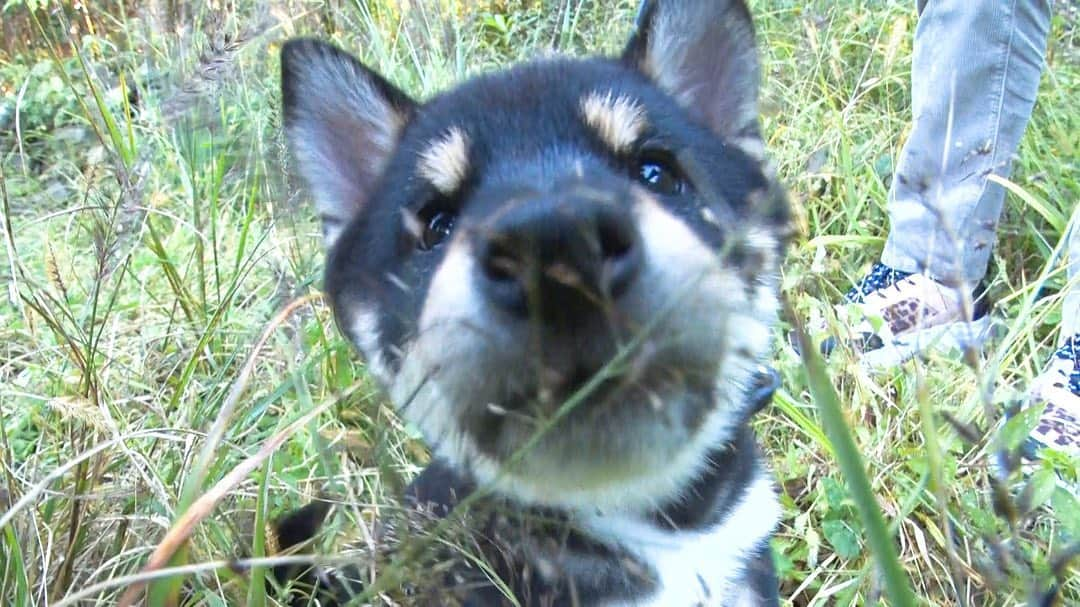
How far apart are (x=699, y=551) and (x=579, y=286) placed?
88 cm

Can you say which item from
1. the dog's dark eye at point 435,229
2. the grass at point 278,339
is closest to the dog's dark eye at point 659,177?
the grass at point 278,339

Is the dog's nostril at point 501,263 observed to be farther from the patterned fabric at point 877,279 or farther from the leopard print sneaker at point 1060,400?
the patterned fabric at point 877,279

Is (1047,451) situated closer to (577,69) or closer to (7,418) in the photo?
(577,69)

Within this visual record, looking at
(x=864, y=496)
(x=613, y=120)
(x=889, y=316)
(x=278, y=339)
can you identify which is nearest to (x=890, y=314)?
(x=889, y=316)

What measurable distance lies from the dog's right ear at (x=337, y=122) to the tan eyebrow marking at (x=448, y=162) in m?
0.36

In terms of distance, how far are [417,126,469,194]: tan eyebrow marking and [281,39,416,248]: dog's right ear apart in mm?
364

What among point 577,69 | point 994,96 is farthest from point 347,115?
point 994,96

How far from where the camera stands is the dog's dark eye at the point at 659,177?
153 cm

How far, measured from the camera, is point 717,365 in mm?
1194

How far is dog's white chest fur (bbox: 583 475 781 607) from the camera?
148 centimetres

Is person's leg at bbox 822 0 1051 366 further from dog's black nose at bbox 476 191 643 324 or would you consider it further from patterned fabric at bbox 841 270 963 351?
A: dog's black nose at bbox 476 191 643 324

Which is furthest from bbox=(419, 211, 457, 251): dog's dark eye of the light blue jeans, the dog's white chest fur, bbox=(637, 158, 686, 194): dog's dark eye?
the light blue jeans

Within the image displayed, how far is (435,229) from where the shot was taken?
154 centimetres

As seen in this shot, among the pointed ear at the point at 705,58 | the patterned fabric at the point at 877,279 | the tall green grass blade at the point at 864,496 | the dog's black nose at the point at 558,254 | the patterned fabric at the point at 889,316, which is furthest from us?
the patterned fabric at the point at 877,279
